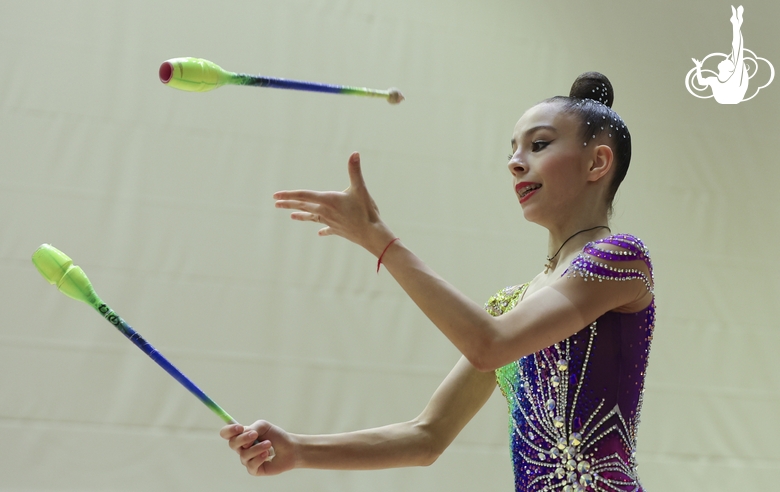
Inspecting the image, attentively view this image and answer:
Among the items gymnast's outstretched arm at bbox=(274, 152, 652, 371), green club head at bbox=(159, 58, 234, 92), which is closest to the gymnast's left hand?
gymnast's outstretched arm at bbox=(274, 152, 652, 371)

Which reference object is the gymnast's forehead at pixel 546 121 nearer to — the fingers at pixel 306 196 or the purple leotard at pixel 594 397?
the purple leotard at pixel 594 397

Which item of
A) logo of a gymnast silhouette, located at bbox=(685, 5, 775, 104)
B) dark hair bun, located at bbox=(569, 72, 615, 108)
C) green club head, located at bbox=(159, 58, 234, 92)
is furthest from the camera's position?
logo of a gymnast silhouette, located at bbox=(685, 5, 775, 104)

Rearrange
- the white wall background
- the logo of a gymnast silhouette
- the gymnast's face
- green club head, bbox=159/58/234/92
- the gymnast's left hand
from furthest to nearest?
the logo of a gymnast silhouette < the white wall background < the gymnast's face < the gymnast's left hand < green club head, bbox=159/58/234/92

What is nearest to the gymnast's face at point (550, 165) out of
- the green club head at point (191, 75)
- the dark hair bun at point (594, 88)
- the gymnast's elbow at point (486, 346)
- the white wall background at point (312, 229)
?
the dark hair bun at point (594, 88)

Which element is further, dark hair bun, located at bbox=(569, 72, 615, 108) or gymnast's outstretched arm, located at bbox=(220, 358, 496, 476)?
dark hair bun, located at bbox=(569, 72, 615, 108)

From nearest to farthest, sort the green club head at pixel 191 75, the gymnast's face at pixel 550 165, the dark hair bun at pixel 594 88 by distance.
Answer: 1. the green club head at pixel 191 75
2. the gymnast's face at pixel 550 165
3. the dark hair bun at pixel 594 88

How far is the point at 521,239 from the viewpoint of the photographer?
9.56ft

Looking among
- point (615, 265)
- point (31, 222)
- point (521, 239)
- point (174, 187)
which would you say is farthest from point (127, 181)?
point (615, 265)

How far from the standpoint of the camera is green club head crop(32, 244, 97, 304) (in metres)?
1.32

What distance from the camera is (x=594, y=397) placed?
1.35 meters

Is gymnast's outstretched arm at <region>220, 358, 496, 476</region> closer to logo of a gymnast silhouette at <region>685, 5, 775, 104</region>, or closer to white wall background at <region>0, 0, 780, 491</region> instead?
white wall background at <region>0, 0, 780, 491</region>

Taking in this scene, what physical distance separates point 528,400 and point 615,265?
295 mm

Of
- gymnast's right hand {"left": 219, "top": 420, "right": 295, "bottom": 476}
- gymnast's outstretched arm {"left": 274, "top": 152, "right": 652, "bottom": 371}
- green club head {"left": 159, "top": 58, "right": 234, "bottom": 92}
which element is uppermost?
green club head {"left": 159, "top": 58, "right": 234, "bottom": 92}

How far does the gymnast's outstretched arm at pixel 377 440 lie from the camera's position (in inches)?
54.2
